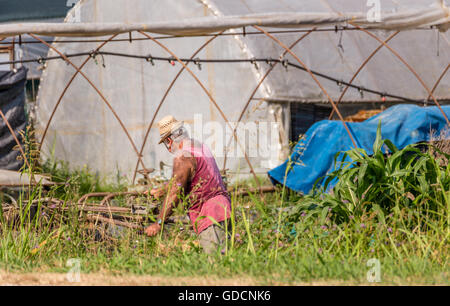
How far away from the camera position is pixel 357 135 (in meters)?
10.0

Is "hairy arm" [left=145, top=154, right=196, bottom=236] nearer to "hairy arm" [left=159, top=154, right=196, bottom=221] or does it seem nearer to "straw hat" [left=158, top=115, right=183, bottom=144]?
"hairy arm" [left=159, top=154, right=196, bottom=221]

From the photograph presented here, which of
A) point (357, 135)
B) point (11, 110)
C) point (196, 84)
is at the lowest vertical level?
point (357, 135)

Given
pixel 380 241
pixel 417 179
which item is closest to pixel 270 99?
pixel 417 179

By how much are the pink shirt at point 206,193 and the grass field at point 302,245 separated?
0.21 metres

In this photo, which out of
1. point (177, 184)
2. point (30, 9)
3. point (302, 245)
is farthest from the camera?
point (30, 9)

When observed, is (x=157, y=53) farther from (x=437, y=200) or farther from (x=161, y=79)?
(x=437, y=200)

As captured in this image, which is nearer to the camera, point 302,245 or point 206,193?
point 302,245

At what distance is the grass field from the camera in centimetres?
509

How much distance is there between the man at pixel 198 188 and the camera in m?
6.39

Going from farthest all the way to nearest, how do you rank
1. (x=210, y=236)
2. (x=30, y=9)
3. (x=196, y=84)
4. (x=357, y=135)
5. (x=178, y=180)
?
(x=30, y=9)
(x=196, y=84)
(x=357, y=135)
(x=210, y=236)
(x=178, y=180)

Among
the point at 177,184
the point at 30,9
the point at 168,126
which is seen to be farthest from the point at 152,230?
the point at 30,9

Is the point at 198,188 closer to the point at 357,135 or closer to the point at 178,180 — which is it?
the point at 178,180

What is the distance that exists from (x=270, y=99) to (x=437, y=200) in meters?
6.80

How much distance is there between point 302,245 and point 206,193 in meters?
1.19
